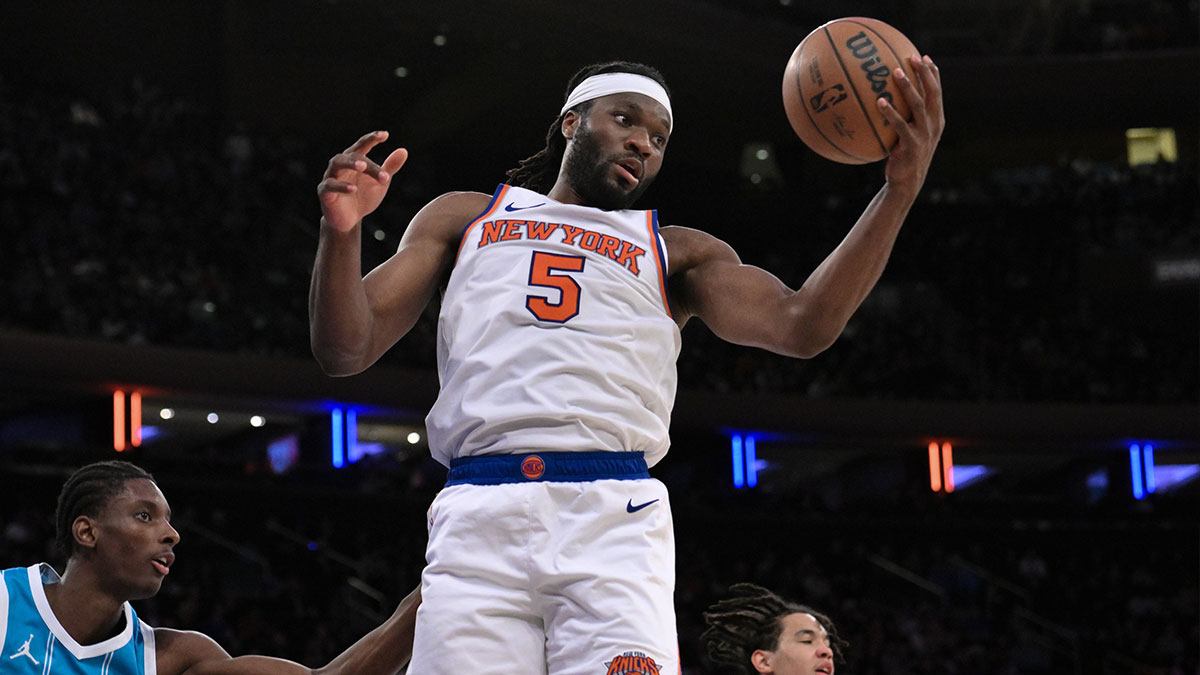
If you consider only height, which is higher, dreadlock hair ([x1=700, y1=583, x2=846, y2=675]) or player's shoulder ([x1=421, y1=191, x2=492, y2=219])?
player's shoulder ([x1=421, y1=191, x2=492, y2=219])

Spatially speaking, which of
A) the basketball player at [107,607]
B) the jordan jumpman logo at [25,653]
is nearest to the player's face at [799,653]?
the basketball player at [107,607]

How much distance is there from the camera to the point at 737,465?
20.4m

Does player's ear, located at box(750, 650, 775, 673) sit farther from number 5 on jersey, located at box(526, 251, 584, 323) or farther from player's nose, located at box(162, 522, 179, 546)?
number 5 on jersey, located at box(526, 251, 584, 323)

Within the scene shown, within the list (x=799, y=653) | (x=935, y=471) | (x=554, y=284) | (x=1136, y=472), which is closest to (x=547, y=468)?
(x=554, y=284)

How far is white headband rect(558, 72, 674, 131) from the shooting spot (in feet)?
10.3

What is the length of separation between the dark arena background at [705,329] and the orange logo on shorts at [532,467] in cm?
1100

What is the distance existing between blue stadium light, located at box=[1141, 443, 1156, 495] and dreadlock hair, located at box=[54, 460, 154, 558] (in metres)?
19.4

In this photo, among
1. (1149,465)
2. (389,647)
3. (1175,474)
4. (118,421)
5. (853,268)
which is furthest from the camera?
(1175,474)

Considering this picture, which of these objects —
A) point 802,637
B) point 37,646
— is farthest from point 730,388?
point 37,646

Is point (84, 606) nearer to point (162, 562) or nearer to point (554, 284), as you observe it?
point (162, 562)

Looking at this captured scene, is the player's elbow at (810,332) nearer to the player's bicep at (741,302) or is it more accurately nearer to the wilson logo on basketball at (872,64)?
the player's bicep at (741,302)

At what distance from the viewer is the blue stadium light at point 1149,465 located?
2085 centimetres

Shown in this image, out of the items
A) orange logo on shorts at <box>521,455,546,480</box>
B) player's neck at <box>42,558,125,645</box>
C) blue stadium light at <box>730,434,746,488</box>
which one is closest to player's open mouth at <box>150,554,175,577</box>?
player's neck at <box>42,558,125,645</box>

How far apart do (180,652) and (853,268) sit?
7.17ft
